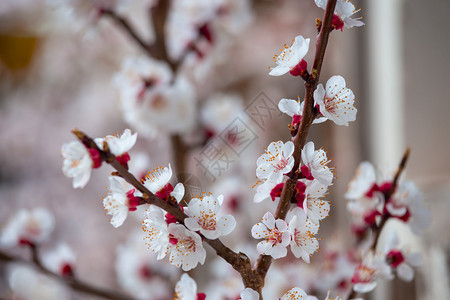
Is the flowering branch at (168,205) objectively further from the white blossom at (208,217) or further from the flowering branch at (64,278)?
the flowering branch at (64,278)

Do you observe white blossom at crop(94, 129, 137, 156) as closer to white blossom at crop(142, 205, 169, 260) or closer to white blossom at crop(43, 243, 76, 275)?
white blossom at crop(142, 205, 169, 260)

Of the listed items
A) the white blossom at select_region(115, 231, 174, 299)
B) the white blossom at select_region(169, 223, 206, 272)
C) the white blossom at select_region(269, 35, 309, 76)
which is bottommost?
the white blossom at select_region(169, 223, 206, 272)

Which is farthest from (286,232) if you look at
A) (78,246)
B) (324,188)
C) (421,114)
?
(78,246)

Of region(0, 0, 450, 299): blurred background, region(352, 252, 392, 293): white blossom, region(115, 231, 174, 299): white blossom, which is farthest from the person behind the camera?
region(115, 231, 174, 299): white blossom

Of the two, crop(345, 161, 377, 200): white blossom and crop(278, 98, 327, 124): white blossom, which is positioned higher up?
crop(345, 161, 377, 200): white blossom

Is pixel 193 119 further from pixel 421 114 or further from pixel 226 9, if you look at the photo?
pixel 421 114

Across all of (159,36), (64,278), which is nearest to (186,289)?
(64,278)

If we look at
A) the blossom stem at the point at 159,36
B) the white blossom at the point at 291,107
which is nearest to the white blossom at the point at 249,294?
the white blossom at the point at 291,107

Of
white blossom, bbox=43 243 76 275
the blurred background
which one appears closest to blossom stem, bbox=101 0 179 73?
the blurred background
